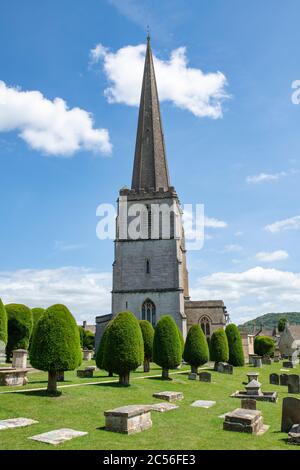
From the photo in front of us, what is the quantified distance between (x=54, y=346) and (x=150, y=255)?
26.9m

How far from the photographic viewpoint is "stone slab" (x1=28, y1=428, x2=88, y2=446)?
828cm

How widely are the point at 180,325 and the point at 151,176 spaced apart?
653 inches

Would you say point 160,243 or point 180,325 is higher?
point 160,243

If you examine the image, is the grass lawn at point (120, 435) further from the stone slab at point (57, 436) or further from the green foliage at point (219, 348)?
the green foliage at point (219, 348)

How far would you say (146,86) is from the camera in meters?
48.3

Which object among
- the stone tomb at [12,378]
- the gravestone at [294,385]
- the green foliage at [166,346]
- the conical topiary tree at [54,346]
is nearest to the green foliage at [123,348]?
the conical topiary tree at [54,346]

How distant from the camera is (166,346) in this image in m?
21.4

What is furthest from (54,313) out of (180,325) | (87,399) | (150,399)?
(180,325)

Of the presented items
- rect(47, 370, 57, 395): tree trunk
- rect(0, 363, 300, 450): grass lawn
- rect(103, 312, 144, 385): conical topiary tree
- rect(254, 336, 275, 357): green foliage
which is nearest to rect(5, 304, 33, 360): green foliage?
rect(0, 363, 300, 450): grass lawn

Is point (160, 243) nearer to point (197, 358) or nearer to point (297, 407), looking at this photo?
point (197, 358)

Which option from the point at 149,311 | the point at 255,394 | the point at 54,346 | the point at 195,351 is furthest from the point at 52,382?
the point at 149,311

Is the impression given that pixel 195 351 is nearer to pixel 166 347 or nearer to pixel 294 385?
pixel 166 347

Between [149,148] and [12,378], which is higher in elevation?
[149,148]
